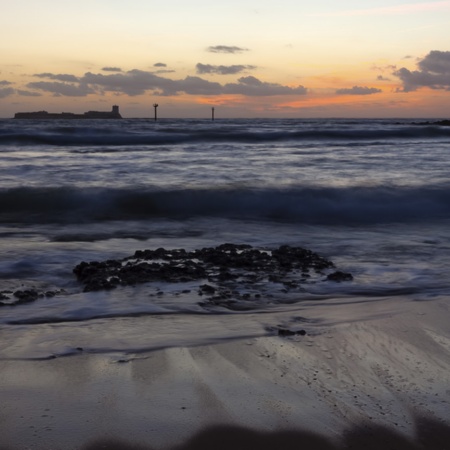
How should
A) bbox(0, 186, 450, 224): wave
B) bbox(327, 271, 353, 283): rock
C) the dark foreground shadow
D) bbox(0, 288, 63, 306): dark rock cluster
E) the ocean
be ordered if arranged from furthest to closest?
bbox(0, 186, 450, 224): wave → bbox(327, 271, 353, 283): rock → bbox(0, 288, 63, 306): dark rock cluster → the ocean → the dark foreground shadow

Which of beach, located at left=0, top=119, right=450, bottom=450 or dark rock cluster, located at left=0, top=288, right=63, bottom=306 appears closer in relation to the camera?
beach, located at left=0, top=119, right=450, bottom=450

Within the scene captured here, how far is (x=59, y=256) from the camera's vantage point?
6.46 m

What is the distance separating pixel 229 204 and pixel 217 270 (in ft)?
17.4

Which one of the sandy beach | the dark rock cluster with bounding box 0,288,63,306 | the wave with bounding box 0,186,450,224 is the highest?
the sandy beach

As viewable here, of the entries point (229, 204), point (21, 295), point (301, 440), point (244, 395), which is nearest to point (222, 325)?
point (244, 395)

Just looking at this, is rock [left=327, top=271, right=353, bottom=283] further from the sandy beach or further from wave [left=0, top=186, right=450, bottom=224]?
wave [left=0, top=186, right=450, bottom=224]

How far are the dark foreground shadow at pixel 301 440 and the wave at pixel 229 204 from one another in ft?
23.0

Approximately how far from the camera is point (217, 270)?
5.63 meters

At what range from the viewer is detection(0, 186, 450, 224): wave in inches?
391

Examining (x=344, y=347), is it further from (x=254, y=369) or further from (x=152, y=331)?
(x=152, y=331)

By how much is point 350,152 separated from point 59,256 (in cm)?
1773

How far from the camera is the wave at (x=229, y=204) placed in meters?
9.93

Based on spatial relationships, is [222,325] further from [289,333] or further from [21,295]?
[21,295]

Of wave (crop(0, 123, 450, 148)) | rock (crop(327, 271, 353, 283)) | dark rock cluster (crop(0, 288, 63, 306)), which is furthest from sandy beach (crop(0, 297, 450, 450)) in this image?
wave (crop(0, 123, 450, 148))
